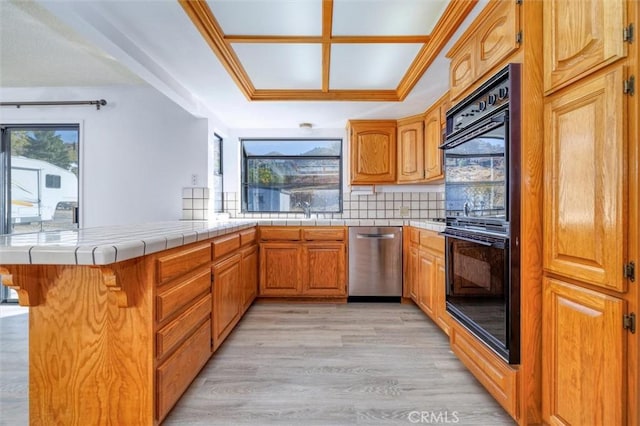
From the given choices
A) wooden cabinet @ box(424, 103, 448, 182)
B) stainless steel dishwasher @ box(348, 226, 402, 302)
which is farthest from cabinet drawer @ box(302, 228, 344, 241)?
wooden cabinet @ box(424, 103, 448, 182)

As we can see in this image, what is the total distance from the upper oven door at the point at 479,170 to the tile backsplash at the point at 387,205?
1.70m

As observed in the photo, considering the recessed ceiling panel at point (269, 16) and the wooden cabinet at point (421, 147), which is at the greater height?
the recessed ceiling panel at point (269, 16)

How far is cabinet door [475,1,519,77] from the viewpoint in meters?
1.37

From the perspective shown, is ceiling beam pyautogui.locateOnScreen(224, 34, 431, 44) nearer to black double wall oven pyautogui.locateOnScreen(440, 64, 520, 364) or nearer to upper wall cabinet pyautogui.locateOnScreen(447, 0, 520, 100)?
upper wall cabinet pyautogui.locateOnScreen(447, 0, 520, 100)

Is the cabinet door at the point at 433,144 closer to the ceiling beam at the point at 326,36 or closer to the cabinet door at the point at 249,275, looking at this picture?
the ceiling beam at the point at 326,36

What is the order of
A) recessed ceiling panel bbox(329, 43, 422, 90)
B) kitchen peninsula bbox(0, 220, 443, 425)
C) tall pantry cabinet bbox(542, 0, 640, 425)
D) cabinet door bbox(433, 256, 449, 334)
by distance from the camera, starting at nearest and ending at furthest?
1. tall pantry cabinet bbox(542, 0, 640, 425)
2. kitchen peninsula bbox(0, 220, 443, 425)
3. recessed ceiling panel bbox(329, 43, 422, 90)
4. cabinet door bbox(433, 256, 449, 334)

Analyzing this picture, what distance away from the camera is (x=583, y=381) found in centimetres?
108

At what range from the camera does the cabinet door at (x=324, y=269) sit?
3102 millimetres

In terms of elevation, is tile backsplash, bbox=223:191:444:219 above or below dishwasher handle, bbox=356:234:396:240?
above

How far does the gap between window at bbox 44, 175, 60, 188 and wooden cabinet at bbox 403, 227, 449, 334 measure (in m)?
3.66

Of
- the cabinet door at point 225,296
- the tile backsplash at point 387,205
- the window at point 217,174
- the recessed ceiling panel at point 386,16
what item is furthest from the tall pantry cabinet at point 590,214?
the window at point 217,174

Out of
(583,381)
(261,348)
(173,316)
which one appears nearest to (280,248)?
(261,348)

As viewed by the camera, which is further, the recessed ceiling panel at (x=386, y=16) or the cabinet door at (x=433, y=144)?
the cabinet door at (x=433, y=144)

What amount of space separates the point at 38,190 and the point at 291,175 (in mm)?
2680
